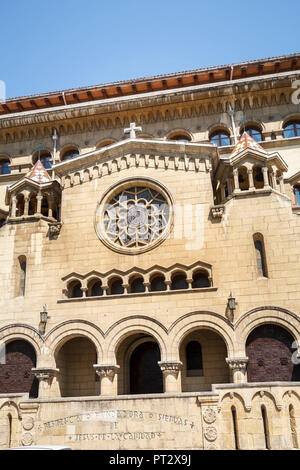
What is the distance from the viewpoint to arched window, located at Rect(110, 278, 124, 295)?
23.1 meters

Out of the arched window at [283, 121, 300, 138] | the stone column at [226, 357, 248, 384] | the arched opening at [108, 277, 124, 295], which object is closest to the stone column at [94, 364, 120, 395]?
the arched opening at [108, 277, 124, 295]

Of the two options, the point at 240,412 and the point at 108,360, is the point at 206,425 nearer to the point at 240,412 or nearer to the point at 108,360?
the point at 240,412

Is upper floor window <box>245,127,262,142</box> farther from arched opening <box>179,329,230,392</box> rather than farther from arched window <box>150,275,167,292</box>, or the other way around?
arched opening <box>179,329,230,392</box>

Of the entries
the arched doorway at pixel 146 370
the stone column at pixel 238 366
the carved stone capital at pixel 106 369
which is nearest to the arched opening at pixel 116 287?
the arched doorway at pixel 146 370

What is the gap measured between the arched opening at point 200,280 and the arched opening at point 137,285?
2.48 metres

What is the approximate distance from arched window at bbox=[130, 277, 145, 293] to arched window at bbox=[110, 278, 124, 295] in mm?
Answer: 524

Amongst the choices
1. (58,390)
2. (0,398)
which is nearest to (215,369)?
(58,390)

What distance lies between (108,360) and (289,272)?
8.74 m

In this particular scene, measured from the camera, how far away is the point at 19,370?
72.8 ft

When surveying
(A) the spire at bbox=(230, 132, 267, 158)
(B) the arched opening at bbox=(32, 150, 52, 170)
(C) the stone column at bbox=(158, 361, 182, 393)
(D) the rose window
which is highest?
(B) the arched opening at bbox=(32, 150, 52, 170)

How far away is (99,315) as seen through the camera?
2197cm

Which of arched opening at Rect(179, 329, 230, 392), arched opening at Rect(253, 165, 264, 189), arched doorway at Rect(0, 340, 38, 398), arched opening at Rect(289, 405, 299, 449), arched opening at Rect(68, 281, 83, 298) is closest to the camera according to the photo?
arched opening at Rect(289, 405, 299, 449)

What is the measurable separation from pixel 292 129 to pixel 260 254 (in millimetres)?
10632

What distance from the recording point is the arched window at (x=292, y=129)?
28703 millimetres
